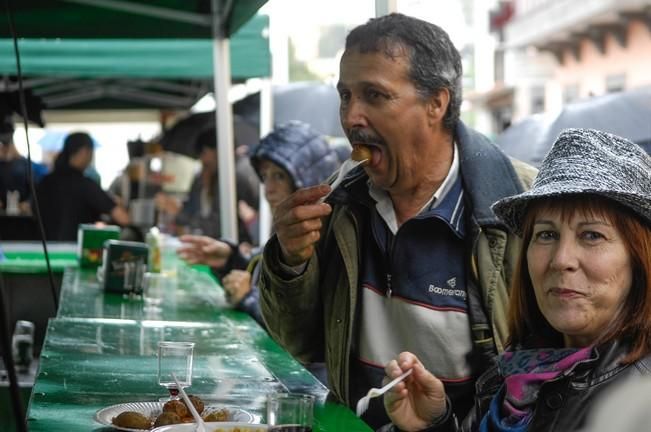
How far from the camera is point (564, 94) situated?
3819cm

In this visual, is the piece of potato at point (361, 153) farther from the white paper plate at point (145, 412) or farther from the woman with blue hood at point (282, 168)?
the woman with blue hood at point (282, 168)

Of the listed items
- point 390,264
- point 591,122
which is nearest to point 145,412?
point 390,264

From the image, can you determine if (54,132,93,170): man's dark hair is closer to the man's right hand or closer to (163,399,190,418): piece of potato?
the man's right hand

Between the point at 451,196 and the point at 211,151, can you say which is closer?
the point at 451,196

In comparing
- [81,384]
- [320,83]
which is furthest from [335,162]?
[320,83]

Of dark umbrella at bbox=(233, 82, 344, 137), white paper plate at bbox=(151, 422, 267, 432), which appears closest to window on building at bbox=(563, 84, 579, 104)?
dark umbrella at bbox=(233, 82, 344, 137)

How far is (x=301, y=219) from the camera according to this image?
346cm

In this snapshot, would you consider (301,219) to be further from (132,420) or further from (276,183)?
(276,183)

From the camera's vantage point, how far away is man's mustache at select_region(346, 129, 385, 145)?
148 inches

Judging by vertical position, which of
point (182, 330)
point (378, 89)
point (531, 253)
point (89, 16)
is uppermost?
point (89, 16)

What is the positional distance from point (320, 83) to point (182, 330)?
11077 millimetres

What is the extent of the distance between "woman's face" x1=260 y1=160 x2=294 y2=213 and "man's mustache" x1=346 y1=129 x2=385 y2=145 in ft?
5.86

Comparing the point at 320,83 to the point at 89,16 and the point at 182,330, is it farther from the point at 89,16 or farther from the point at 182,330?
the point at 182,330

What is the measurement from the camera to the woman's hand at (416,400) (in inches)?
117
